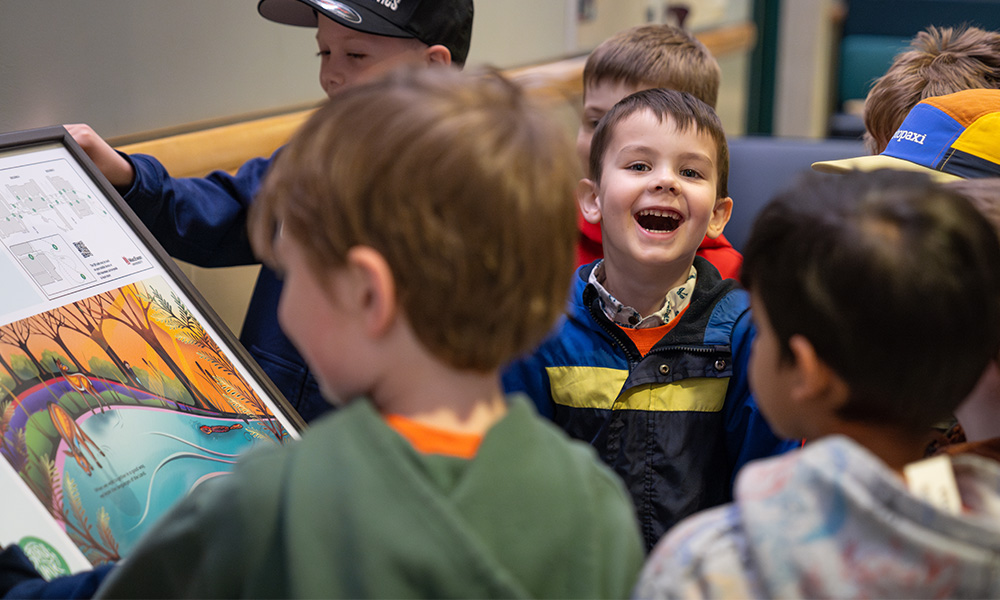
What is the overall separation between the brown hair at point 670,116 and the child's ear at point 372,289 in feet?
2.69

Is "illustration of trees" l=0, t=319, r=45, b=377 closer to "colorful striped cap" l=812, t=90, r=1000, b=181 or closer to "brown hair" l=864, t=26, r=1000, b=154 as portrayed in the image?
"colorful striped cap" l=812, t=90, r=1000, b=181

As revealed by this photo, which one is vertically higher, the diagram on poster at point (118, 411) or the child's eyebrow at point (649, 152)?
the child's eyebrow at point (649, 152)

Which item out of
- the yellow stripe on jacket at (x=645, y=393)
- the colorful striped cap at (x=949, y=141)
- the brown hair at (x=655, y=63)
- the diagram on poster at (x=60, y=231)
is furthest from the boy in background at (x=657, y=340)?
the diagram on poster at (x=60, y=231)

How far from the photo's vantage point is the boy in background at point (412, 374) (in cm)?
60

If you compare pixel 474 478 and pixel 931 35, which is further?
pixel 931 35

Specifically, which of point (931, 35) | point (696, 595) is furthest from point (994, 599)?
point (931, 35)

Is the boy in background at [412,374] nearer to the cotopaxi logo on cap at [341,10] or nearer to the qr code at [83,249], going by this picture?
the qr code at [83,249]

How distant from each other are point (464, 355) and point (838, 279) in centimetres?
29

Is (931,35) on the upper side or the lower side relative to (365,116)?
lower

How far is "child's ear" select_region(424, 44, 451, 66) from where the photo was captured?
4.91 ft

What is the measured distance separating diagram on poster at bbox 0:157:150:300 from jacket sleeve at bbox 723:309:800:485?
0.82 meters

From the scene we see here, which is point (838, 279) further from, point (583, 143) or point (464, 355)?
point (583, 143)

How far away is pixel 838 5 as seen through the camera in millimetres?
5805

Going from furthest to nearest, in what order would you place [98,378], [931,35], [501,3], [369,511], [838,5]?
1. [838,5]
2. [501,3]
3. [931,35]
4. [98,378]
5. [369,511]
